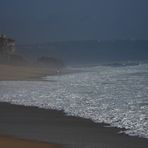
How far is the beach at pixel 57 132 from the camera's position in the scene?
1492 cm

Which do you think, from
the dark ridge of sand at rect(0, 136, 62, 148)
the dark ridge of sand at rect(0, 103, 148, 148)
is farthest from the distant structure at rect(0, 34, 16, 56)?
the dark ridge of sand at rect(0, 136, 62, 148)

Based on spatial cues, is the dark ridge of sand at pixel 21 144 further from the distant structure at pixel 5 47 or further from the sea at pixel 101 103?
the distant structure at pixel 5 47

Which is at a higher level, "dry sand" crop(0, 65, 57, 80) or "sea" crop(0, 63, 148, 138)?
"dry sand" crop(0, 65, 57, 80)

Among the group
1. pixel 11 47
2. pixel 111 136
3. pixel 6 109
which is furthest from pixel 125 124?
pixel 11 47

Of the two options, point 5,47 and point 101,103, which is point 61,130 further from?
point 5,47

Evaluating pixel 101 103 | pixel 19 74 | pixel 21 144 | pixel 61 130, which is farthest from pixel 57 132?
pixel 19 74

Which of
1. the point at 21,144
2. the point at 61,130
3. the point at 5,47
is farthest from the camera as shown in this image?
the point at 5,47

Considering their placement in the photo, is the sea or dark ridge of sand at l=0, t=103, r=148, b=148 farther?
the sea

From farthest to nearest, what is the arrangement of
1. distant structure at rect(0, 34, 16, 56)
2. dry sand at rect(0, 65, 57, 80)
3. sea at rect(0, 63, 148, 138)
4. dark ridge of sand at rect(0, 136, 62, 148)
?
distant structure at rect(0, 34, 16, 56) < dry sand at rect(0, 65, 57, 80) < sea at rect(0, 63, 148, 138) < dark ridge of sand at rect(0, 136, 62, 148)

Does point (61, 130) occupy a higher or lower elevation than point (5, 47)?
lower

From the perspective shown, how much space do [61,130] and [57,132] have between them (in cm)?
43

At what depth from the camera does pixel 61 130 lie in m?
17.4

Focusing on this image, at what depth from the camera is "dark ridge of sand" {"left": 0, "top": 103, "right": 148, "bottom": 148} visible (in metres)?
15.1

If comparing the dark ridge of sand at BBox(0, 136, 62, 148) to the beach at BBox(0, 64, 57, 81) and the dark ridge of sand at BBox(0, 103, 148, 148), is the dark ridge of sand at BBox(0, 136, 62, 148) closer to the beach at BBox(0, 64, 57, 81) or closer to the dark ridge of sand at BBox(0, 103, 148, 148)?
the dark ridge of sand at BBox(0, 103, 148, 148)
